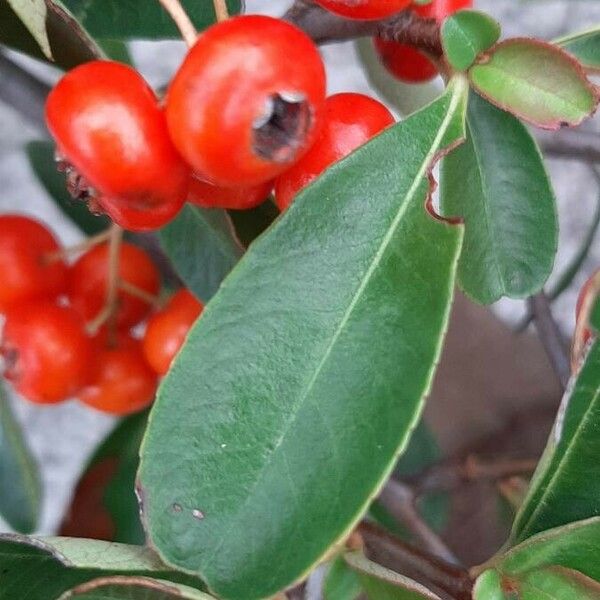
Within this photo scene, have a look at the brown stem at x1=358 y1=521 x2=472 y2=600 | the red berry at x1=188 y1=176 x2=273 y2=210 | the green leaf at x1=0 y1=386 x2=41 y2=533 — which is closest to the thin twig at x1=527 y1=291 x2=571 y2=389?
the brown stem at x1=358 y1=521 x2=472 y2=600

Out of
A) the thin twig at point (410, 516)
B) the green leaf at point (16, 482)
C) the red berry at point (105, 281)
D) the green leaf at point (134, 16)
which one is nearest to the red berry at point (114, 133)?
the green leaf at point (134, 16)

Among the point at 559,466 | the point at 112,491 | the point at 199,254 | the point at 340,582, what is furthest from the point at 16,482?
the point at 559,466

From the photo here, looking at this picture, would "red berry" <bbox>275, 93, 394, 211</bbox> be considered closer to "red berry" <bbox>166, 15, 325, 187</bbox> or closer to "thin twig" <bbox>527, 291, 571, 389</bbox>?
"red berry" <bbox>166, 15, 325, 187</bbox>

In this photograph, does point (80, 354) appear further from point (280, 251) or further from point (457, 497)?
point (457, 497)

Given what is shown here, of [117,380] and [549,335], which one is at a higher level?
[117,380]

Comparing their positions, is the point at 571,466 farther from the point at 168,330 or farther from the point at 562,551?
Result: the point at 168,330

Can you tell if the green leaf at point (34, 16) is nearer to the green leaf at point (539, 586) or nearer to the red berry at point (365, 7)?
the red berry at point (365, 7)
